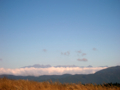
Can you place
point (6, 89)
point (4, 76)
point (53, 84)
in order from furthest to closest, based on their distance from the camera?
point (4, 76)
point (53, 84)
point (6, 89)

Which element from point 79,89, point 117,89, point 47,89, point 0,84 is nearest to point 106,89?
point 117,89

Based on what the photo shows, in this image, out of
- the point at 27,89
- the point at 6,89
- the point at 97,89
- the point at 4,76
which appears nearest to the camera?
the point at 27,89

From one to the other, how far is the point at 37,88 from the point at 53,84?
2.14 metres

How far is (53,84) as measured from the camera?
1290 cm

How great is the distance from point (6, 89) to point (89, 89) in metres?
6.89

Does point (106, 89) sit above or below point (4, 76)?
below

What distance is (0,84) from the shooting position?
11992mm

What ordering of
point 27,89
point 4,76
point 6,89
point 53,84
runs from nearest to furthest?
point 27,89
point 6,89
point 53,84
point 4,76

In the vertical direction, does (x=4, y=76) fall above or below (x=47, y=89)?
above

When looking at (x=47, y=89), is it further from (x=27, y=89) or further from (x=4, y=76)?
(x=4, y=76)

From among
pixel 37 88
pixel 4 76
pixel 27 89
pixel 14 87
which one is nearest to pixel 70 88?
pixel 37 88

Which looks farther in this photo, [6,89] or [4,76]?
[4,76]

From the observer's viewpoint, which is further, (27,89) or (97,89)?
(97,89)

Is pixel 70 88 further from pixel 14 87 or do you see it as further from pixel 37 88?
pixel 14 87
